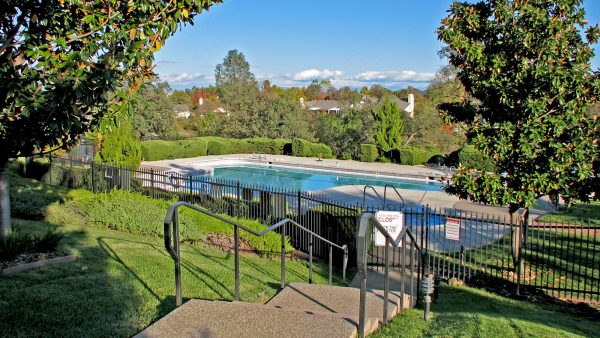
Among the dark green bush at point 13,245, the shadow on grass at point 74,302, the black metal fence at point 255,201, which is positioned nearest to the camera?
the shadow on grass at point 74,302

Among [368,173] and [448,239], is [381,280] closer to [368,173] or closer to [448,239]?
[448,239]

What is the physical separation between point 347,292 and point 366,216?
1865 mm

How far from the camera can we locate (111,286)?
18.5ft

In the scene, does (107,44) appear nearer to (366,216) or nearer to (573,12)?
(366,216)

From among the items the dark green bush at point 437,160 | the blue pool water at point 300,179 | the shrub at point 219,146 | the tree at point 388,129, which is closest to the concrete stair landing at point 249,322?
the blue pool water at point 300,179

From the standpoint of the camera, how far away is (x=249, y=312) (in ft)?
14.8

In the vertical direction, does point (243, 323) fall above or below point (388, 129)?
below

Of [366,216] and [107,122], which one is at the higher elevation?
[107,122]

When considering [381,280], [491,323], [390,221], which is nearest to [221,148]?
[390,221]

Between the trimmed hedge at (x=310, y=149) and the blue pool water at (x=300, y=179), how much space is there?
513 cm

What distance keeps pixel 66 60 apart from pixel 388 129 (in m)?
32.2

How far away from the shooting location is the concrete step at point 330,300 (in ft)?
17.2

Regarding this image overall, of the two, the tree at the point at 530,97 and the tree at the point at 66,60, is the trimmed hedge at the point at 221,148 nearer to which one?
the tree at the point at 530,97

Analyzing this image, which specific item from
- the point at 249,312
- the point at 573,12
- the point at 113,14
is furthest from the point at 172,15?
the point at 573,12
